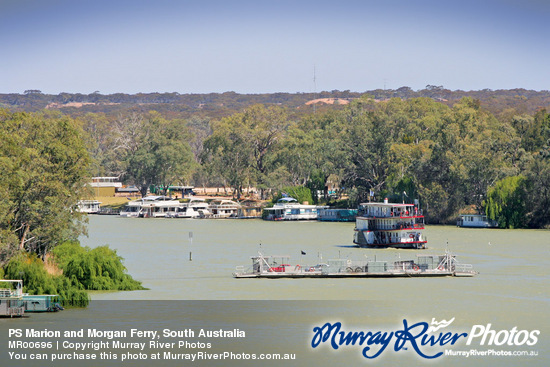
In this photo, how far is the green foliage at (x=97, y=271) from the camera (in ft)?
181

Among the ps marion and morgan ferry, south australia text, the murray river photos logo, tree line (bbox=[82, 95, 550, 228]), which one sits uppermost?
tree line (bbox=[82, 95, 550, 228])

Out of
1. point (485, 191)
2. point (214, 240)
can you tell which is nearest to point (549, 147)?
point (485, 191)

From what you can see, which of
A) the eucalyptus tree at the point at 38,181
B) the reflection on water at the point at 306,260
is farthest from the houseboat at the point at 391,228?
the eucalyptus tree at the point at 38,181

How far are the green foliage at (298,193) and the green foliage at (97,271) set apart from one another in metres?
107

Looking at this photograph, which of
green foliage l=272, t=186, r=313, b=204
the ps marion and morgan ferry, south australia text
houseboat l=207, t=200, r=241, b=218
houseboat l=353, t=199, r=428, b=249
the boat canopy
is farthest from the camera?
houseboat l=207, t=200, r=241, b=218

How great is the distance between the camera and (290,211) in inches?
6181

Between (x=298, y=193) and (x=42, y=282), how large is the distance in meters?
115

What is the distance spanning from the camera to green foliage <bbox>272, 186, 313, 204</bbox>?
538 ft

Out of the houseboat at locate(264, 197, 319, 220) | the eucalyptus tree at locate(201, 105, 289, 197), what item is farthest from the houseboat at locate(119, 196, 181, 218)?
the houseboat at locate(264, 197, 319, 220)

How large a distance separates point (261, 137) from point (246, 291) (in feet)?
397

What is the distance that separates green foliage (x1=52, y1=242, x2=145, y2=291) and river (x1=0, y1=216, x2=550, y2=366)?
5.00 feet

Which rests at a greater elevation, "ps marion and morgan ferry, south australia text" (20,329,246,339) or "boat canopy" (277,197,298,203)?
"ps marion and morgan ferry, south australia text" (20,329,246,339)

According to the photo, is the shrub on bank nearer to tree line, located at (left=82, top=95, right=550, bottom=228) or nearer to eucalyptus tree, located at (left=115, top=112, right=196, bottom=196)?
tree line, located at (left=82, top=95, right=550, bottom=228)

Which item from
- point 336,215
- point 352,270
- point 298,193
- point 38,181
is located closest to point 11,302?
point 38,181
